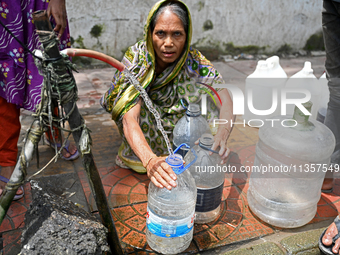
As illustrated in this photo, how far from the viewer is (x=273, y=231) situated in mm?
2320

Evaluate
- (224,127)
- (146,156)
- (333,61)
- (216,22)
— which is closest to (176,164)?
(146,156)

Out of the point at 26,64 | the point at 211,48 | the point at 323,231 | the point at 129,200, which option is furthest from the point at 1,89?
the point at 211,48

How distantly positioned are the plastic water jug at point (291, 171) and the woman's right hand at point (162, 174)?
1.02 m

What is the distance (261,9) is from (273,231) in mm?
6187

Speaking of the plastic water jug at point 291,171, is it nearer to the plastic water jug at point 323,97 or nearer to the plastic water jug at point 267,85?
the plastic water jug at point 323,97

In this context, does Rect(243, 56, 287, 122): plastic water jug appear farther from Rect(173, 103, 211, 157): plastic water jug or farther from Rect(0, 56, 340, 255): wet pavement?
Rect(173, 103, 211, 157): plastic water jug

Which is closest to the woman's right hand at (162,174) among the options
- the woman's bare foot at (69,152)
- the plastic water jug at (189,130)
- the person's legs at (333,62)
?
the plastic water jug at (189,130)

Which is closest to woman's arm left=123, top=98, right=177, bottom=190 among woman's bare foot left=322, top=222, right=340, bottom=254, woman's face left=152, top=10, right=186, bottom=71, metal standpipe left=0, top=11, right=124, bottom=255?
metal standpipe left=0, top=11, right=124, bottom=255

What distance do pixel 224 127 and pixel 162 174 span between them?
2.69ft

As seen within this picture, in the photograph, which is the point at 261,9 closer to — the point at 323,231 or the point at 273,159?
the point at 273,159

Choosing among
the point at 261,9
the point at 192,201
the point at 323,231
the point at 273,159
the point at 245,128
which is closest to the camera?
the point at 192,201

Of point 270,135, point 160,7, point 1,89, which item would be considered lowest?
point 270,135

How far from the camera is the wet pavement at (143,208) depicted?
7.02ft

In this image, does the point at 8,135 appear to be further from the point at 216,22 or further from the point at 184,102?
the point at 216,22
